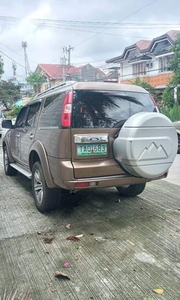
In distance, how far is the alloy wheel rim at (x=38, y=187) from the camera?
4.17 metres

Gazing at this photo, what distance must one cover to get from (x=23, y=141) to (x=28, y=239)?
7.34 ft

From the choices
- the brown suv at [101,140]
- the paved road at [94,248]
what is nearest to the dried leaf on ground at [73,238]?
the paved road at [94,248]

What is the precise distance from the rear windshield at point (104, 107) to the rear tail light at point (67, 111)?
50 millimetres

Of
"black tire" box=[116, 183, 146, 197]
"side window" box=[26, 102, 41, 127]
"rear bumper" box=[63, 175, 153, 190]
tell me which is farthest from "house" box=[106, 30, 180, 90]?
"rear bumper" box=[63, 175, 153, 190]

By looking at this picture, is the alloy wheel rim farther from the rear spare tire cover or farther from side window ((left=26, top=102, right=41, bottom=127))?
the rear spare tire cover

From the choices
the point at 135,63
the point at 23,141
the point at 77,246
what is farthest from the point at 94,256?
the point at 135,63

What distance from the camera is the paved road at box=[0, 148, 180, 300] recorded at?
7.93 ft

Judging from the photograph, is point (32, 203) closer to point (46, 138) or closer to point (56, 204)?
point (56, 204)

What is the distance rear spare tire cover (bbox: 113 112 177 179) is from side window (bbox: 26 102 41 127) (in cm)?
179

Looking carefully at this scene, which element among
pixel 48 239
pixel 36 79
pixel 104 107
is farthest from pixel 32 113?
pixel 36 79

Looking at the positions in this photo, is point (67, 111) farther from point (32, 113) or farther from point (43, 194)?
point (32, 113)

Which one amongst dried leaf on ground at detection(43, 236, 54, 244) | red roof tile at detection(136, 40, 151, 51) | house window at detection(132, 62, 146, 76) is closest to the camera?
dried leaf on ground at detection(43, 236, 54, 244)

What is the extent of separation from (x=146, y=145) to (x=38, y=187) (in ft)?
6.04

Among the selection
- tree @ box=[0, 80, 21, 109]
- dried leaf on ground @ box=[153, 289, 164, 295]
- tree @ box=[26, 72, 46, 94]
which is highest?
tree @ box=[26, 72, 46, 94]
